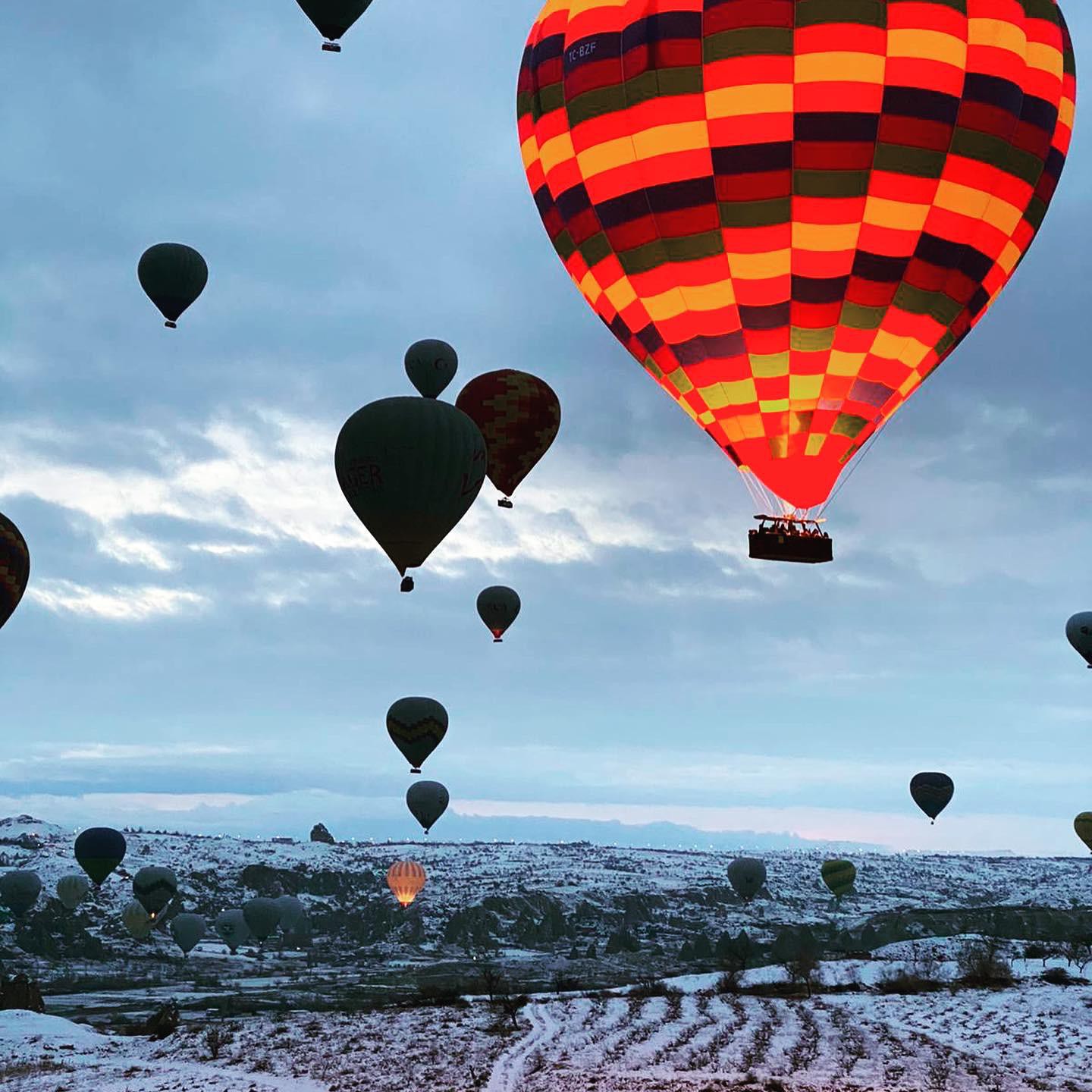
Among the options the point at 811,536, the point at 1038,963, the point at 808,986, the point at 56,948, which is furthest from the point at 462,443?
the point at 56,948

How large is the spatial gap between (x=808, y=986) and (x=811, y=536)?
28052mm


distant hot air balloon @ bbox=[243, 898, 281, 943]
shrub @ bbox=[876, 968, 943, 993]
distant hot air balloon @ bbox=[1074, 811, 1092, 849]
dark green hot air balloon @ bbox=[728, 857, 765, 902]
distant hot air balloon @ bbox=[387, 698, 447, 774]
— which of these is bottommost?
distant hot air balloon @ bbox=[243, 898, 281, 943]

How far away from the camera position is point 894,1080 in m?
24.2

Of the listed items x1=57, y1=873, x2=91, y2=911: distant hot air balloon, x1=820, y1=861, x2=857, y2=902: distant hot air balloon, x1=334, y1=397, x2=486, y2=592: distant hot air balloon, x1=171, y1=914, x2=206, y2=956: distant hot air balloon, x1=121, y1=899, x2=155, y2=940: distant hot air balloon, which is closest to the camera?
x1=334, y1=397, x2=486, y2=592: distant hot air balloon

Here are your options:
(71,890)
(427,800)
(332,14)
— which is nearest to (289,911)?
(71,890)

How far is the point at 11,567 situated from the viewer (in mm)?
38031

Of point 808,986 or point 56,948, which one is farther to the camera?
point 56,948

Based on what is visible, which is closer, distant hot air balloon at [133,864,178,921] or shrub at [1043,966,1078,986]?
shrub at [1043,966,1078,986]

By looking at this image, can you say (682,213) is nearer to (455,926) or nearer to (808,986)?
(808,986)

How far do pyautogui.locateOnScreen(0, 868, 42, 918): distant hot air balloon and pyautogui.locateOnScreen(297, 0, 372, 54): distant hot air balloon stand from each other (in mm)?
71023

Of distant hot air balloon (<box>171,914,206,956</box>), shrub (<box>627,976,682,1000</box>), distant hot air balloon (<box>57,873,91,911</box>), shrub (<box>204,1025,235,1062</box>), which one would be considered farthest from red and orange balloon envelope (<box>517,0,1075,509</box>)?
distant hot air balloon (<box>57,873,91,911</box>)

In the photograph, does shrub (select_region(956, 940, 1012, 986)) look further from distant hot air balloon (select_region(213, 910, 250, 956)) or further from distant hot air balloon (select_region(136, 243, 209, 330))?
distant hot air balloon (select_region(213, 910, 250, 956))

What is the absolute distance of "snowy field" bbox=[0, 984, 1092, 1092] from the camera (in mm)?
24984

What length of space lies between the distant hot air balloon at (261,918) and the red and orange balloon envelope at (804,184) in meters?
67.3
